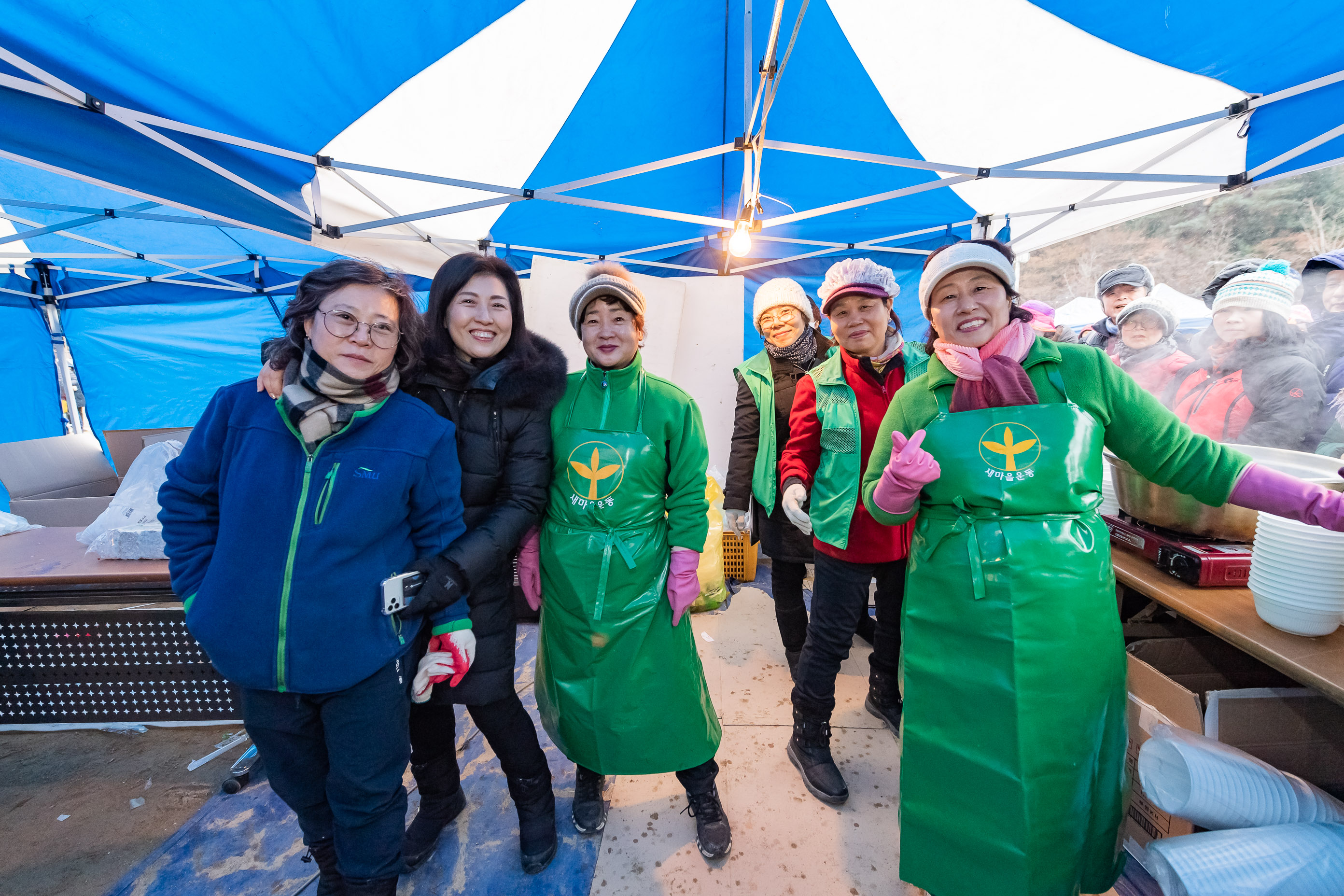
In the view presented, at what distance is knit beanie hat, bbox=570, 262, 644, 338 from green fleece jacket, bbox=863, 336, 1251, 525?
0.98 meters

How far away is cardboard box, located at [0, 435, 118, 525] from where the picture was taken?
3330 millimetres

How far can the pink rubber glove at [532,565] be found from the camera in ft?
5.37

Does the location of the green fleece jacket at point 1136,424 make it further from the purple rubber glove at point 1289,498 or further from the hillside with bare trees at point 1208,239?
the hillside with bare trees at point 1208,239

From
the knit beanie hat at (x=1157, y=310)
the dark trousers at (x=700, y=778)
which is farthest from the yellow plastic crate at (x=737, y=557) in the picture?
the knit beanie hat at (x=1157, y=310)

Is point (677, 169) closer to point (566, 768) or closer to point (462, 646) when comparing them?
point (462, 646)

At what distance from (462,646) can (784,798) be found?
1.43 m

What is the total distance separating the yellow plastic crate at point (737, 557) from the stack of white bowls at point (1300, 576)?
2.77 meters

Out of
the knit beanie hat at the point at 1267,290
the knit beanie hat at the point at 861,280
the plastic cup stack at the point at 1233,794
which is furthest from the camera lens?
the knit beanie hat at the point at 1267,290

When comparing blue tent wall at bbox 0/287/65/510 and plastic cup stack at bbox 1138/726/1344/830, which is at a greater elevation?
blue tent wall at bbox 0/287/65/510

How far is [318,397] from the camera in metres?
1.14

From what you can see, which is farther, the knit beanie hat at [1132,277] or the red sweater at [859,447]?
the knit beanie hat at [1132,277]

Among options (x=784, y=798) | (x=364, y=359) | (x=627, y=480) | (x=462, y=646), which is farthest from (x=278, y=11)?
(x=784, y=798)

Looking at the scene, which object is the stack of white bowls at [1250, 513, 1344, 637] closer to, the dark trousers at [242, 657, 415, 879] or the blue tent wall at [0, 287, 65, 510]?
the dark trousers at [242, 657, 415, 879]

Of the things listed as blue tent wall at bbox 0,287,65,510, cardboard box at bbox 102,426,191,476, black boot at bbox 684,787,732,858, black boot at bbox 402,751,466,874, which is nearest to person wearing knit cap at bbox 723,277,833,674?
black boot at bbox 684,787,732,858
